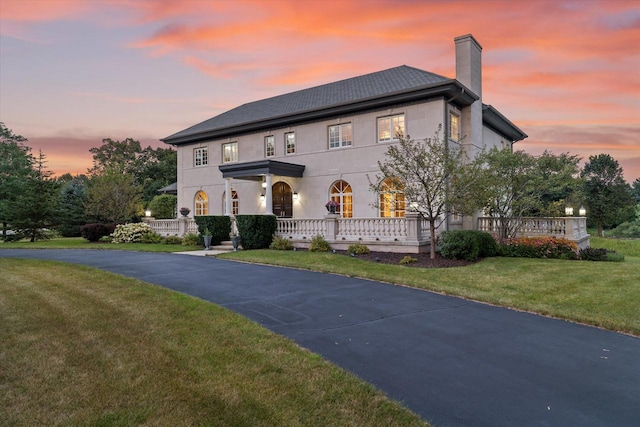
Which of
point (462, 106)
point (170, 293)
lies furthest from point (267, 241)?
point (462, 106)

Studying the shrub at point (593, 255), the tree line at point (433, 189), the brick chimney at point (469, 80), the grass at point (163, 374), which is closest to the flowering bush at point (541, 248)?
the shrub at point (593, 255)

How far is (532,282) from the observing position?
9.22 meters

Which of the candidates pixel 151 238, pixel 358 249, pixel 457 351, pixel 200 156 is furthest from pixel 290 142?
pixel 457 351

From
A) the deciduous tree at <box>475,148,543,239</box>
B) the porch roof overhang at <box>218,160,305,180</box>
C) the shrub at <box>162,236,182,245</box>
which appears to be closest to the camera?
the deciduous tree at <box>475,148,543,239</box>

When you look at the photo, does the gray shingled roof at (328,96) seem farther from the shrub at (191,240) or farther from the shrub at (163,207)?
the shrub at (163,207)

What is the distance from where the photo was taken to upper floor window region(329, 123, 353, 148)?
61.7ft

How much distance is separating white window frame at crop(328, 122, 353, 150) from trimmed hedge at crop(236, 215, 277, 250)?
561 cm

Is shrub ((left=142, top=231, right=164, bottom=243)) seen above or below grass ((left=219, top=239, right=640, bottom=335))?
above

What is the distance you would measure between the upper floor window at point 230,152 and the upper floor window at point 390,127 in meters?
9.80

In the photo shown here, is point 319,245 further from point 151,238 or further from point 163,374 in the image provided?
point 163,374

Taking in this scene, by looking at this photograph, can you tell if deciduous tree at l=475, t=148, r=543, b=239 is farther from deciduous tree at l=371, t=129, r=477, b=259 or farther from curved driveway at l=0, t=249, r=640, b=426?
curved driveway at l=0, t=249, r=640, b=426

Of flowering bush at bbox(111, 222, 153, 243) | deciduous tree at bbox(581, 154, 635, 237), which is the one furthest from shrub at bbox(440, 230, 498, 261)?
deciduous tree at bbox(581, 154, 635, 237)

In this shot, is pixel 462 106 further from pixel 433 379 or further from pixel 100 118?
pixel 100 118

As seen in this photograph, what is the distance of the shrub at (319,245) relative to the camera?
15102 mm
